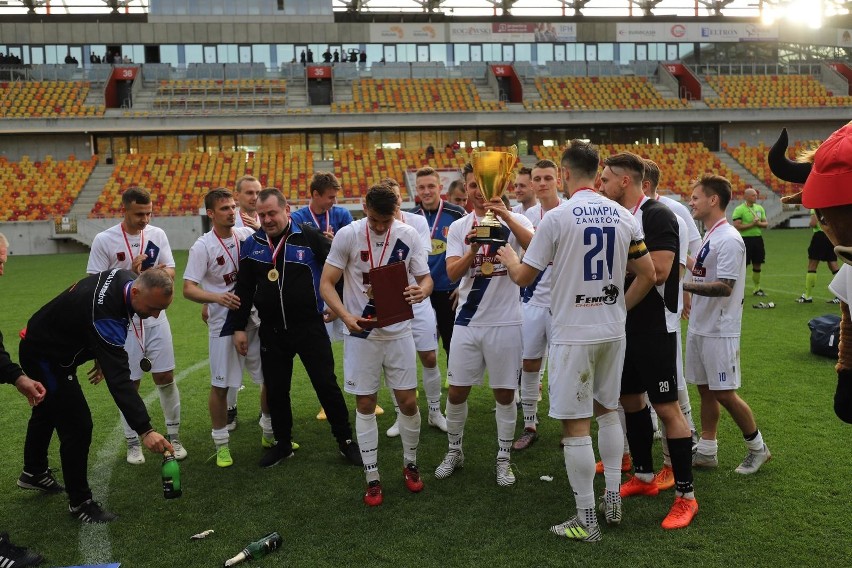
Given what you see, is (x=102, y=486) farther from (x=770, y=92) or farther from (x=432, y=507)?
(x=770, y=92)

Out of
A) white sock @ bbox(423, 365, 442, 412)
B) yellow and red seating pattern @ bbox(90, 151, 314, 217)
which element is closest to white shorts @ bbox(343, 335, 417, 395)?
white sock @ bbox(423, 365, 442, 412)

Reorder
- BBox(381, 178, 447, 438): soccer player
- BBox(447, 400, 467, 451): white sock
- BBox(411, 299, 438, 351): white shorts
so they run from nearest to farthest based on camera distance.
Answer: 1. BBox(447, 400, 467, 451): white sock
2. BBox(381, 178, 447, 438): soccer player
3. BBox(411, 299, 438, 351): white shorts

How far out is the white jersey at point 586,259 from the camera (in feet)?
12.7

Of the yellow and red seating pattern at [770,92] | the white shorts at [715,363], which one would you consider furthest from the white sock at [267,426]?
the yellow and red seating pattern at [770,92]

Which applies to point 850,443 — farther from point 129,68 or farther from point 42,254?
point 129,68

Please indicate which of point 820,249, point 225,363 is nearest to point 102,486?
Answer: point 225,363

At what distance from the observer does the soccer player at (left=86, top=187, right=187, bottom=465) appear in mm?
5727

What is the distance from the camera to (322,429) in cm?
649

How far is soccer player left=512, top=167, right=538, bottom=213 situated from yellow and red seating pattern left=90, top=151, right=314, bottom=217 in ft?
81.6

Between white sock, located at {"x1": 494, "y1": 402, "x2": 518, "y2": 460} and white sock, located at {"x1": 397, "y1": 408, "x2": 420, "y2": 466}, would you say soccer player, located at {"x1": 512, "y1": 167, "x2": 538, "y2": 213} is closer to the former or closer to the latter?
white sock, located at {"x1": 494, "y1": 402, "x2": 518, "y2": 460}

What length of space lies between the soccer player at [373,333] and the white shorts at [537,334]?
1.35 m

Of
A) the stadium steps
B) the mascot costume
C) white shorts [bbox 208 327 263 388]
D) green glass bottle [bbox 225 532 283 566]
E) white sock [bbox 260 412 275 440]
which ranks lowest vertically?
green glass bottle [bbox 225 532 283 566]

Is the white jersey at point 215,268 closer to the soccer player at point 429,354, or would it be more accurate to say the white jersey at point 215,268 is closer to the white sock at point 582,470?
the soccer player at point 429,354

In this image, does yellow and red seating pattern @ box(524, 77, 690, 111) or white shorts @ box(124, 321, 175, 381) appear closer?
white shorts @ box(124, 321, 175, 381)
